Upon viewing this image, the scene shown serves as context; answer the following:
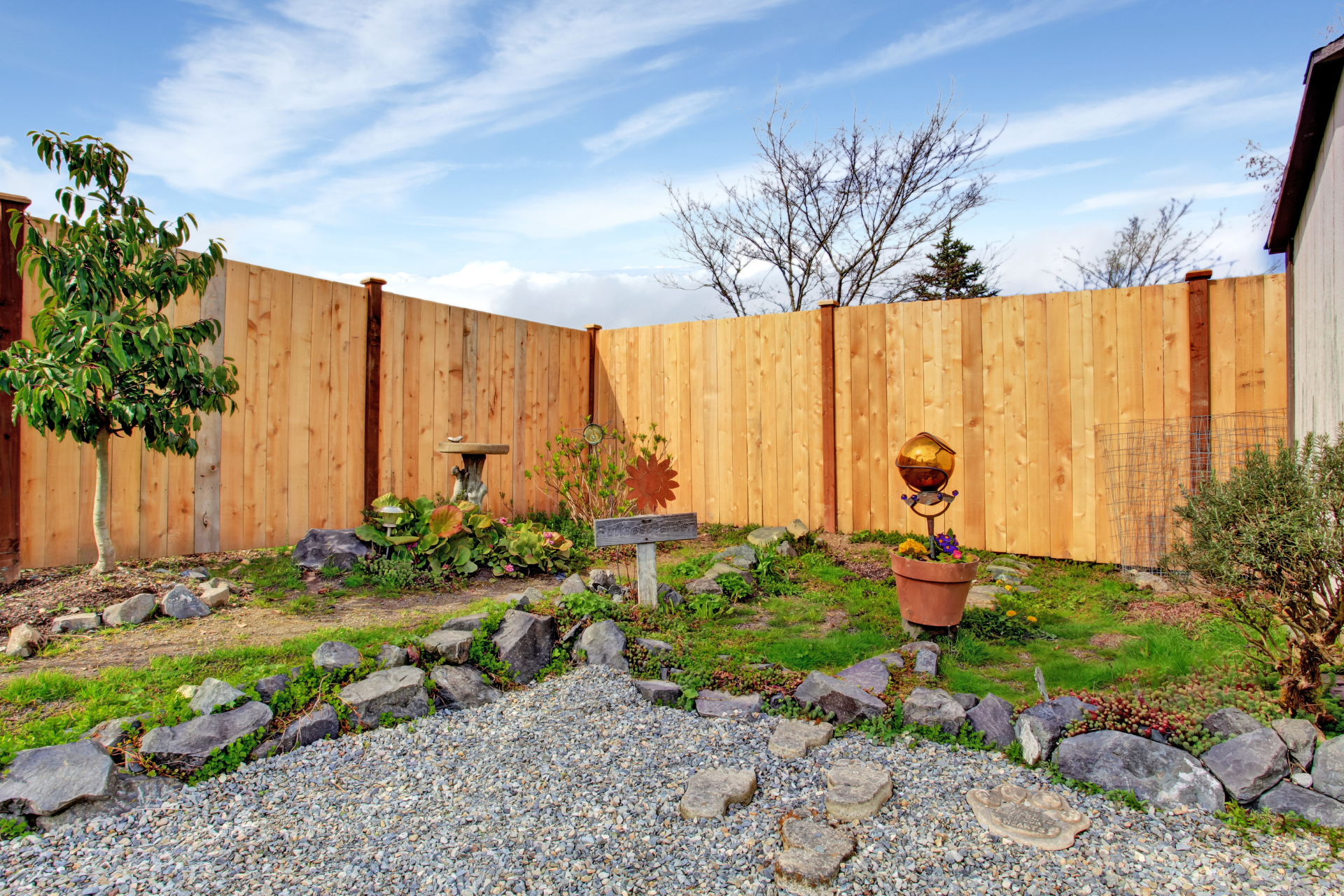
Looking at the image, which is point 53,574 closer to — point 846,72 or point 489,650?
point 489,650

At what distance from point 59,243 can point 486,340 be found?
3.12 metres

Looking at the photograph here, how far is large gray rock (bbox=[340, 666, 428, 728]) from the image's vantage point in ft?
8.23

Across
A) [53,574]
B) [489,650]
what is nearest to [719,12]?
[489,650]

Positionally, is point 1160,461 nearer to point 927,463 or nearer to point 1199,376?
point 1199,376

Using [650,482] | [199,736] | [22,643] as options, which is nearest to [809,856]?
[199,736]

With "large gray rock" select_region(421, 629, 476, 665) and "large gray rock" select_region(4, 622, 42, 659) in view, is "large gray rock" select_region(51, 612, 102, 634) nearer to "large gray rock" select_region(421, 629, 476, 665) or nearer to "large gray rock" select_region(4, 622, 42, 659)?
"large gray rock" select_region(4, 622, 42, 659)

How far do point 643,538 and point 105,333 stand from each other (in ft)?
9.66

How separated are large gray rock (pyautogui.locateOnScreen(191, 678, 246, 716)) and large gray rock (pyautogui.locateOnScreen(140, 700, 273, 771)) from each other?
0.04 metres

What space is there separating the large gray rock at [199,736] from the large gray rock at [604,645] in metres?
1.25

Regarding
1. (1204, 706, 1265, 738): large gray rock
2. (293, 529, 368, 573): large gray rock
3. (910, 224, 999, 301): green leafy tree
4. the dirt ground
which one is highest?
(910, 224, 999, 301): green leafy tree

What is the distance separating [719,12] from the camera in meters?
5.60

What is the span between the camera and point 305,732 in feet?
7.80

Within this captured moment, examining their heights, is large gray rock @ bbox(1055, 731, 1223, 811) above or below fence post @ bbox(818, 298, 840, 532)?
→ below

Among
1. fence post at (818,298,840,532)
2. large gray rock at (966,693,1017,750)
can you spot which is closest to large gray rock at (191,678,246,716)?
large gray rock at (966,693,1017,750)
